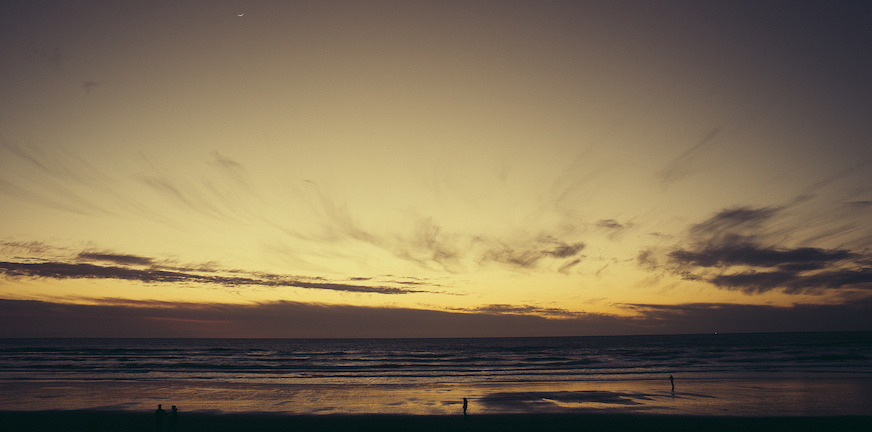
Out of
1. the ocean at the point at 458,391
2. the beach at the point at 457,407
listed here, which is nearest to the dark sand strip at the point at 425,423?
the beach at the point at 457,407

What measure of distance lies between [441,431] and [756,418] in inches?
620

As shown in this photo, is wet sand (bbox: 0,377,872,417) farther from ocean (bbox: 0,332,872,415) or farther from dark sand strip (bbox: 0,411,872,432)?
dark sand strip (bbox: 0,411,872,432)

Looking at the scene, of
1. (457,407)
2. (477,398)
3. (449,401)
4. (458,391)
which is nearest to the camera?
(457,407)

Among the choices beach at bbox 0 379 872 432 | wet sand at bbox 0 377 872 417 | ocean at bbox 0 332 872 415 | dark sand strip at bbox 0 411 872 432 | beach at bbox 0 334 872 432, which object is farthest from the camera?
ocean at bbox 0 332 872 415

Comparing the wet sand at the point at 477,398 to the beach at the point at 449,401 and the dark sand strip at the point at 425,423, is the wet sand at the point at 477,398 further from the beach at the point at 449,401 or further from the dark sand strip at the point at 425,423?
the dark sand strip at the point at 425,423

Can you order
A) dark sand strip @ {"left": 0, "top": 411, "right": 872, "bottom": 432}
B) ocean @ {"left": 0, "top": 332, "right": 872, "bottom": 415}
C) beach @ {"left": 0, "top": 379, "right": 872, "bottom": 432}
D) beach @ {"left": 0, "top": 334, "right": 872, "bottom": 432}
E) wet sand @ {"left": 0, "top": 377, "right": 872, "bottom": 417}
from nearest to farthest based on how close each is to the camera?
1. dark sand strip @ {"left": 0, "top": 411, "right": 872, "bottom": 432}
2. beach @ {"left": 0, "top": 379, "right": 872, "bottom": 432}
3. beach @ {"left": 0, "top": 334, "right": 872, "bottom": 432}
4. wet sand @ {"left": 0, "top": 377, "right": 872, "bottom": 417}
5. ocean @ {"left": 0, "top": 332, "right": 872, "bottom": 415}

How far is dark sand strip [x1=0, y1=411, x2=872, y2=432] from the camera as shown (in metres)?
21.8

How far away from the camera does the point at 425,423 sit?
23.3 m

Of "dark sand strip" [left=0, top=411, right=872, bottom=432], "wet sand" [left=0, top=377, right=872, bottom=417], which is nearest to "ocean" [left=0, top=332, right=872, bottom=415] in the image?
"wet sand" [left=0, top=377, right=872, bottom=417]

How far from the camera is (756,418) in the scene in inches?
920

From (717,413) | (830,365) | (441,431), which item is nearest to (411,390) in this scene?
(441,431)

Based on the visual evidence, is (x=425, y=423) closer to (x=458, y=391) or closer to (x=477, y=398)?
(x=477, y=398)

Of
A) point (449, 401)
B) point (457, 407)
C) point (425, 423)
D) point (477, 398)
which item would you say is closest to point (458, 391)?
point (477, 398)

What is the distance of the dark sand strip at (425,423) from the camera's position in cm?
2183
